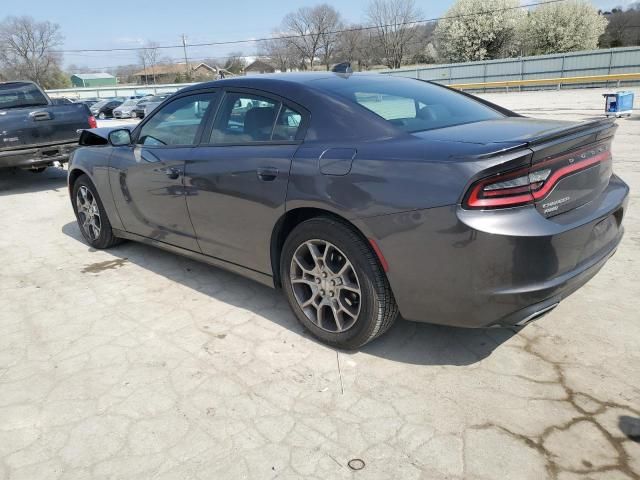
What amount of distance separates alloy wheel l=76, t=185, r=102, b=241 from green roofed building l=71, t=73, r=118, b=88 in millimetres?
92982

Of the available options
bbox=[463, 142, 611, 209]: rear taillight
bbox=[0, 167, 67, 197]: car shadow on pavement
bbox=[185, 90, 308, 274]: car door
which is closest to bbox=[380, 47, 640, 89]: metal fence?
bbox=[0, 167, 67, 197]: car shadow on pavement

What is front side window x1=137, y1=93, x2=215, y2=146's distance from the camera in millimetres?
3773

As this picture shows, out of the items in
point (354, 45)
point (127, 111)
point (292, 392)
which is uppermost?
point (354, 45)

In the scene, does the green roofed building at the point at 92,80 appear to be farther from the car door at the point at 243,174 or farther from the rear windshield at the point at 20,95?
the car door at the point at 243,174

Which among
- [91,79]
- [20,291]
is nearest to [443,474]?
[20,291]

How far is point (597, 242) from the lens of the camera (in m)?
2.71

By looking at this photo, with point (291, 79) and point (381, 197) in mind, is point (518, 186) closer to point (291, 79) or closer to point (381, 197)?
point (381, 197)

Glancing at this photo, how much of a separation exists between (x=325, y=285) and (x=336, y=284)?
0.10 meters

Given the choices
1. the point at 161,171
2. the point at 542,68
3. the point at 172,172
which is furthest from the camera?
the point at 542,68

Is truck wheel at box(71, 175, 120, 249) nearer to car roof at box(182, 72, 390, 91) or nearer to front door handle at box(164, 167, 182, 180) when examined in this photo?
front door handle at box(164, 167, 182, 180)

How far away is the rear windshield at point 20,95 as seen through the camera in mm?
8820

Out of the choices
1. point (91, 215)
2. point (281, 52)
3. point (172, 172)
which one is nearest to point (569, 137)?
point (172, 172)

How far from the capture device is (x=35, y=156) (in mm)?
8102

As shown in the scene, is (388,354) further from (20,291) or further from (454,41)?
(454,41)
